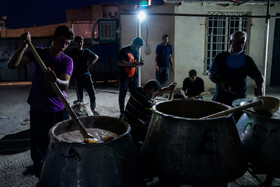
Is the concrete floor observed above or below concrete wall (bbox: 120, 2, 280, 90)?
below

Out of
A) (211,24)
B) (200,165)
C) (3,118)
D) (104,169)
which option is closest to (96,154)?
(104,169)

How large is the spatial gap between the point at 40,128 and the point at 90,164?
1.61 m

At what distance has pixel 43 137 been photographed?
317 centimetres

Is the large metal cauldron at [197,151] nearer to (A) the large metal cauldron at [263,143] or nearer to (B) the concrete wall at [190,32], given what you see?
(A) the large metal cauldron at [263,143]

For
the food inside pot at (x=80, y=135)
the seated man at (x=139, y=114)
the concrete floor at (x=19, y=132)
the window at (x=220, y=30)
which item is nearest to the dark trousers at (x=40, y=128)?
the concrete floor at (x=19, y=132)

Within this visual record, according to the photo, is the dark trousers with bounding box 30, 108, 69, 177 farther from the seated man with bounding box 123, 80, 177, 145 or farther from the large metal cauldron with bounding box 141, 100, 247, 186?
the large metal cauldron with bounding box 141, 100, 247, 186

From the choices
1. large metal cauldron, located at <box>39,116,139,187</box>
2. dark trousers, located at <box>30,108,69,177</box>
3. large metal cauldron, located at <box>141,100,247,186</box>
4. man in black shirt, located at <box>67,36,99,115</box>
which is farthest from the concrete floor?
large metal cauldron, located at <box>39,116,139,187</box>

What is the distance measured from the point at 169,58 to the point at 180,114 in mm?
6708

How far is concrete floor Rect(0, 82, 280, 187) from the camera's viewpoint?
367 cm

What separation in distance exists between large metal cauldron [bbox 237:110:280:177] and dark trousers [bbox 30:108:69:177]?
2.32 metres

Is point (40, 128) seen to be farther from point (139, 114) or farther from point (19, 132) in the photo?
point (19, 132)

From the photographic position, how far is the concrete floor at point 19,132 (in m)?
3.67

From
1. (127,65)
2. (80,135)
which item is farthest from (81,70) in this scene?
(80,135)

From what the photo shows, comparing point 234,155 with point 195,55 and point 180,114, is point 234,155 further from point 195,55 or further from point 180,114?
point 195,55
